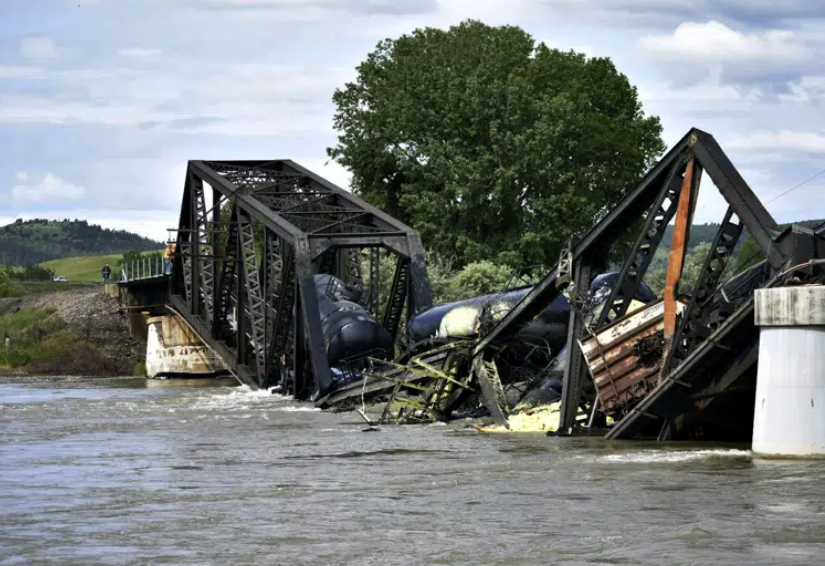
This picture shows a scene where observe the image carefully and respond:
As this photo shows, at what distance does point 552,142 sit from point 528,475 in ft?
158

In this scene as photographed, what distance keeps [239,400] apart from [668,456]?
22822 mm

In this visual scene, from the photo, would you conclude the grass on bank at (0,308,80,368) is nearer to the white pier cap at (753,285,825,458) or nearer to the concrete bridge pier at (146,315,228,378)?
the concrete bridge pier at (146,315,228,378)

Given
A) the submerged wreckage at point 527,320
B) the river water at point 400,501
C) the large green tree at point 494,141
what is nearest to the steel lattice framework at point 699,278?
the submerged wreckage at point 527,320

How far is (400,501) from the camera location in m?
17.3

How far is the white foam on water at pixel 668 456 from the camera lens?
821 inches

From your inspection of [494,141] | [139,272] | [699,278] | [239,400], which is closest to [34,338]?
[139,272]

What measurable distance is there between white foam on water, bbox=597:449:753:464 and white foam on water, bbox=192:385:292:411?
59.2ft

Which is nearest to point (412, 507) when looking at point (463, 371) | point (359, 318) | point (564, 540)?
point (564, 540)

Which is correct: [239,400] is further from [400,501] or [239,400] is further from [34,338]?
[34,338]

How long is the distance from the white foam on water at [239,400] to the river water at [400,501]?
11031 millimetres

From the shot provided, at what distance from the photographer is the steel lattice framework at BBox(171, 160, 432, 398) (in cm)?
4181

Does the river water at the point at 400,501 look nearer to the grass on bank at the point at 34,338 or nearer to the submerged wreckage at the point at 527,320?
the submerged wreckage at the point at 527,320

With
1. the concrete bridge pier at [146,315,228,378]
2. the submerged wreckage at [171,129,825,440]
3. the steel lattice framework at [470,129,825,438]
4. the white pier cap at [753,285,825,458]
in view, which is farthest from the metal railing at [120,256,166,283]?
the white pier cap at [753,285,825,458]

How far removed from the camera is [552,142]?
66.8 metres
